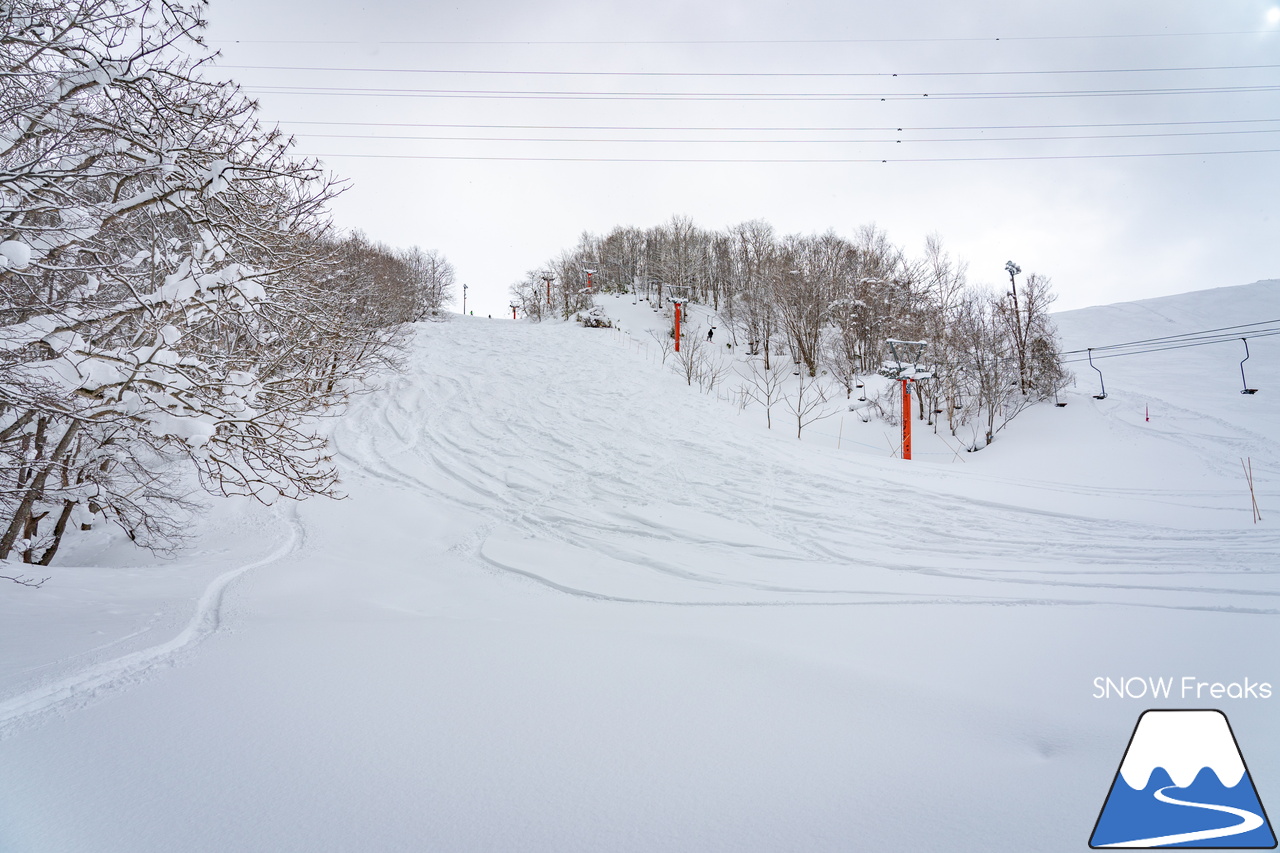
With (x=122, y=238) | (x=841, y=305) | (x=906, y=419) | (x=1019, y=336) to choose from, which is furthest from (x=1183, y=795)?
(x=841, y=305)

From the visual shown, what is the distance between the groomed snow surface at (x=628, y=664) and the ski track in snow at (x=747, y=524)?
0.07 meters

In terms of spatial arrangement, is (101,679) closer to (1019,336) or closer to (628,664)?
(628,664)

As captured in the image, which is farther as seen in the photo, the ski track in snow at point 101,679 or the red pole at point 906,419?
the red pole at point 906,419

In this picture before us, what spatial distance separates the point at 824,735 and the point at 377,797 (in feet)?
6.00

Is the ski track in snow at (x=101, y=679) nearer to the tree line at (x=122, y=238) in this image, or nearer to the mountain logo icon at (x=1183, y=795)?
the tree line at (x=122, y=238)

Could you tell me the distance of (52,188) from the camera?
10.5 feet

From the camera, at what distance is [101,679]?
280 cm

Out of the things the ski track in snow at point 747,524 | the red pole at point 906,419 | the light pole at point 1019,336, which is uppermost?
the light pole at point 1019,336

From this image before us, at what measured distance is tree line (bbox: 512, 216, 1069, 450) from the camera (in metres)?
17.0

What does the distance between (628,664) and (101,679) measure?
2.70 meters

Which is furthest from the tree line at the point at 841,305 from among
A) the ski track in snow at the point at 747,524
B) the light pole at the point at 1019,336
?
the ski track in snow at the point at 747,524

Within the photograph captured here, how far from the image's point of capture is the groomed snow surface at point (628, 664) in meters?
1.94

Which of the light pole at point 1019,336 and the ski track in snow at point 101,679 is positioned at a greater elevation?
the light pole at point 1019,336

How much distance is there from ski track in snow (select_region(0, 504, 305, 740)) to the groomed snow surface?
0.06 ft
